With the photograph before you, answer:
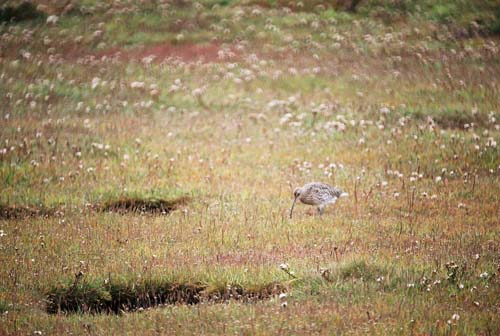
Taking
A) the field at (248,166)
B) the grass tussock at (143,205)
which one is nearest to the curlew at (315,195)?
the field at (248,166)

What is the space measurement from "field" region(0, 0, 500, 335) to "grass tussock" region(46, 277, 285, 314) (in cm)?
3

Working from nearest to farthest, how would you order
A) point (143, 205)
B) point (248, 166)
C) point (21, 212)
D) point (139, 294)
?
point (139, 294), point (21, 212), point (143, 205), point (248, 166)

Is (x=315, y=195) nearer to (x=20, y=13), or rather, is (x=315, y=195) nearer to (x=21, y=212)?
(x=21, y=212)

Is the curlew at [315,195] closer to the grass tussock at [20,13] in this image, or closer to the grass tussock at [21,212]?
the grass tussock at [21,212]

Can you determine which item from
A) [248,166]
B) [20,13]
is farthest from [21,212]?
[20,13]

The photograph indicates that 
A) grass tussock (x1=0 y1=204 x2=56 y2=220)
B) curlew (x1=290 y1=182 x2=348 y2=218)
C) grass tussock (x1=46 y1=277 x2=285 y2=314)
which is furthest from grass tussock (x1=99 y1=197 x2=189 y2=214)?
grass tussock (x1=46 y1=277 x2=285 y2=314)

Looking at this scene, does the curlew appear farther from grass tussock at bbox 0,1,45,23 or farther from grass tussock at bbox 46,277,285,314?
grass tussock at bbox 0,1,45,23

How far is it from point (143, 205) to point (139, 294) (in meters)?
4.04

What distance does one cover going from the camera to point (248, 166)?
16594 millimetres

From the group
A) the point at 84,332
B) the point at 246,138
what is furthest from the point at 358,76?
the point at 84,332

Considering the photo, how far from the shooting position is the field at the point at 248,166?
9.78m

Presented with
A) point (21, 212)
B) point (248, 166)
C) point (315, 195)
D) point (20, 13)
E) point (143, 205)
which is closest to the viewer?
point (315, 195)

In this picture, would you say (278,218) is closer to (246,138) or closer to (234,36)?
(246,138)

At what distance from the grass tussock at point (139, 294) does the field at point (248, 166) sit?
0.09 ft
